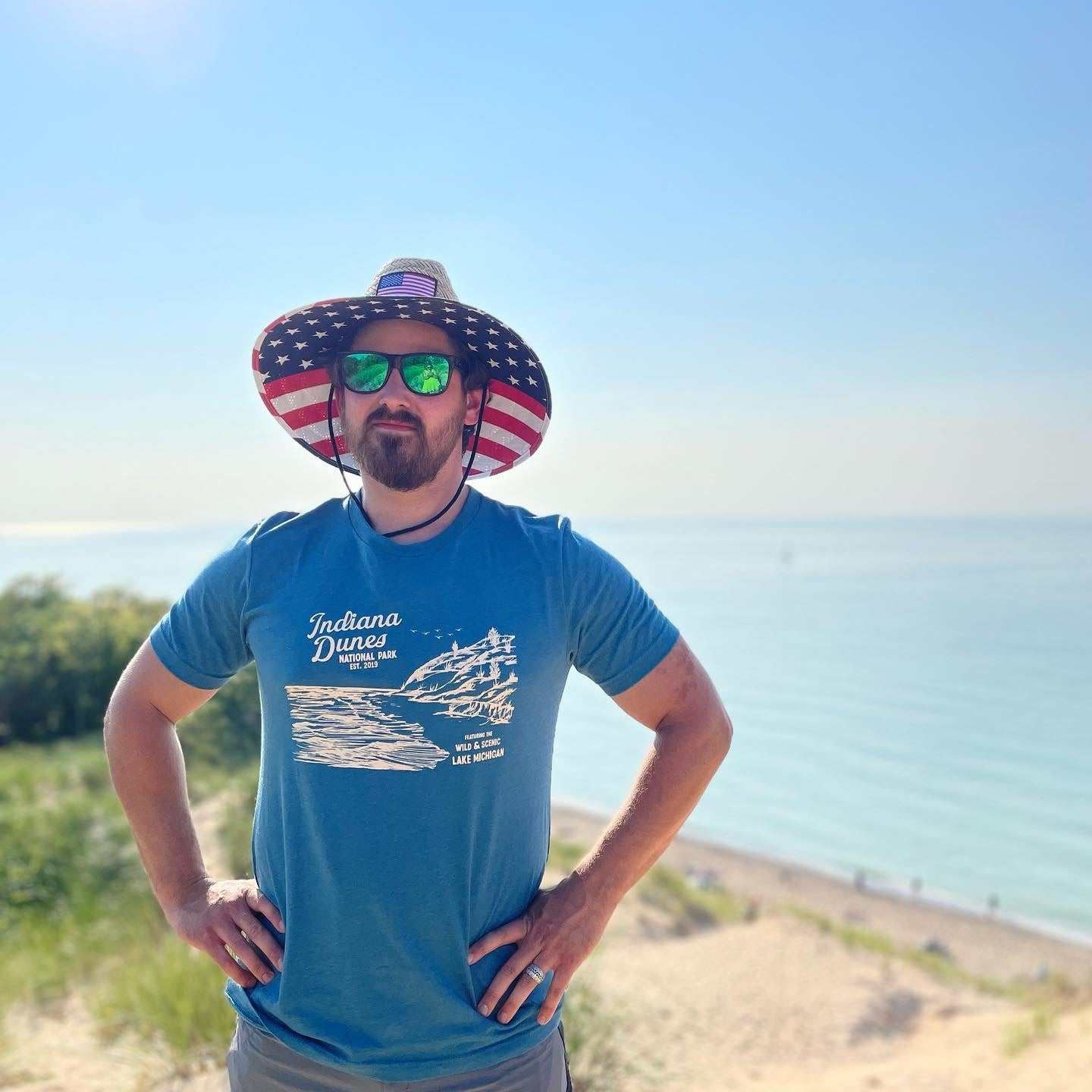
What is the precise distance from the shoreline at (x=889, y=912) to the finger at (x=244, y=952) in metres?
13.2

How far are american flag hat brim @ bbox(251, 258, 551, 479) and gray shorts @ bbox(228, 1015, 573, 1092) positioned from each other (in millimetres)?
1196

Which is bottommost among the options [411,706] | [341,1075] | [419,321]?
[341,1075]

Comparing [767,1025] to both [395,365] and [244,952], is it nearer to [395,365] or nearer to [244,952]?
[244,952]

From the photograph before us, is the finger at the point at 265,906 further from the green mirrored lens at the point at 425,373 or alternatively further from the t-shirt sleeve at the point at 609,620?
the green mirrored lens at the point at 425,373

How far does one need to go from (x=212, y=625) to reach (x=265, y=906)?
0.54 metres

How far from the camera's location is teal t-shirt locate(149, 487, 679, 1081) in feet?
5.56

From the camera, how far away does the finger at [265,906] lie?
5.86 ft

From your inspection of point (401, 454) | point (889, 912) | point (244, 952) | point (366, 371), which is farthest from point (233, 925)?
point (889, 912)

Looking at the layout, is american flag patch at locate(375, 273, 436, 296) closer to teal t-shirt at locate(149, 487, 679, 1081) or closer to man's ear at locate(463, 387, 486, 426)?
man's ear at locate(463, 387, 486, 426)

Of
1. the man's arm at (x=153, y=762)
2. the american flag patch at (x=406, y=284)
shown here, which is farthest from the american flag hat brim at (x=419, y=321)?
the man's arm at (x=153, y=762)

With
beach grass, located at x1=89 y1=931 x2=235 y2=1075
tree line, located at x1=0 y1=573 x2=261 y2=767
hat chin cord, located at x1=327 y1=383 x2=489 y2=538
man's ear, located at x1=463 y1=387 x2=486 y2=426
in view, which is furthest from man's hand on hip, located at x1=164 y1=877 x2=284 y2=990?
tree line, located at x1=0 y1=573 x2=261 y2=767

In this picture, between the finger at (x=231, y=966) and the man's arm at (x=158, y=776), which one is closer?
the finger at (x=231, y=966)

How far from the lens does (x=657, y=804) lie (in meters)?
1.83

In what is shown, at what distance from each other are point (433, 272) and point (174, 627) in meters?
0.93
